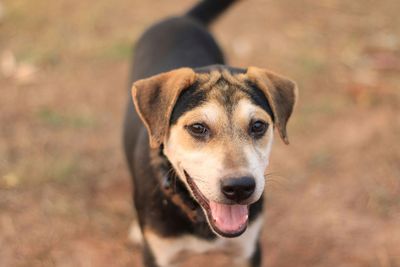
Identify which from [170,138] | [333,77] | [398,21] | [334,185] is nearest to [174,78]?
[170,138]

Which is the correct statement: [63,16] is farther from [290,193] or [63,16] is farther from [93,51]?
[290,193]

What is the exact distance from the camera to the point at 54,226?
Answer: 5062 millimetres

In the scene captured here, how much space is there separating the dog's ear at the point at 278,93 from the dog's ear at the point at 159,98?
43 centimetres

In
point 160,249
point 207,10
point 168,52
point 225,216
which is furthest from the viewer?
point 207,10

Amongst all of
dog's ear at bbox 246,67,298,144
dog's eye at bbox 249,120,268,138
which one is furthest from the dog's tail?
dog's eye at bbox 249,120,268,138

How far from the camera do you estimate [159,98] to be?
3543 millimetres

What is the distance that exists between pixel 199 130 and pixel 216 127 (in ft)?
0.34

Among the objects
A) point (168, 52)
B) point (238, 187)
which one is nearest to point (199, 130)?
point (238, 187)

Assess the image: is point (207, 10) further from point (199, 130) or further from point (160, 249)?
point (160, 249)

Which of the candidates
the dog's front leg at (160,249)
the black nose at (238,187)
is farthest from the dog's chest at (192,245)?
the black nose at (238,187)

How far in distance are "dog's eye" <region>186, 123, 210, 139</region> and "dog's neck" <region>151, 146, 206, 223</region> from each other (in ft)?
1.40

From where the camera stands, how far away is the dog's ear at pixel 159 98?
349 cm

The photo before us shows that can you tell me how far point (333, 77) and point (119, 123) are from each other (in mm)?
2707

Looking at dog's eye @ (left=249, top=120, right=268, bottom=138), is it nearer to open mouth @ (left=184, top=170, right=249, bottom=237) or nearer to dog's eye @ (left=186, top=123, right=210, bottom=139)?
dog's eye @ (left=186, top=123, right=210, bottom=139)
